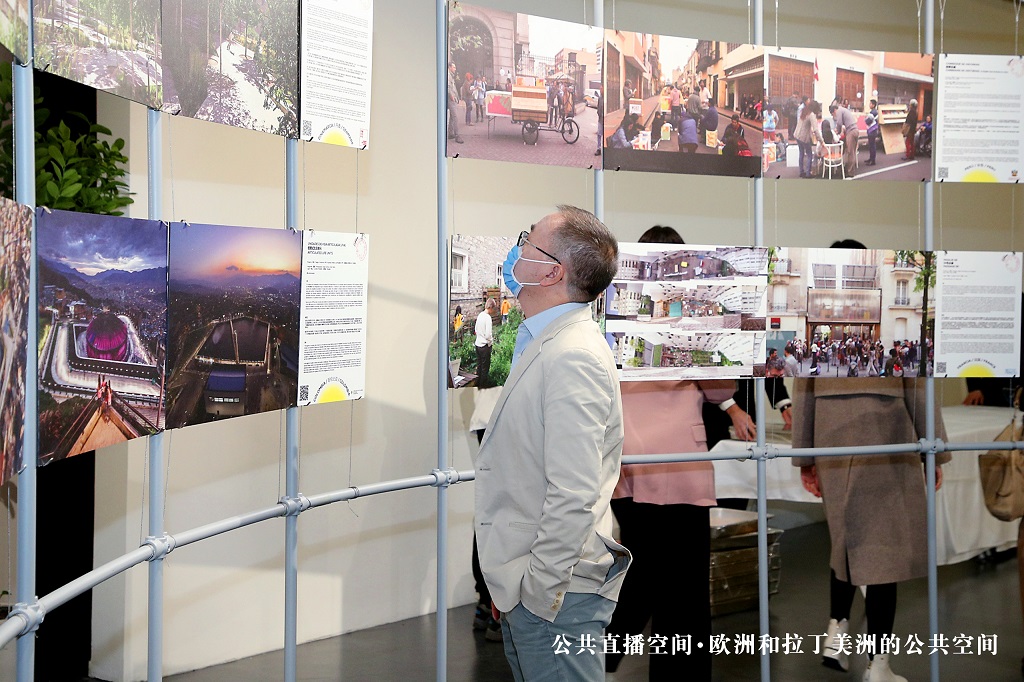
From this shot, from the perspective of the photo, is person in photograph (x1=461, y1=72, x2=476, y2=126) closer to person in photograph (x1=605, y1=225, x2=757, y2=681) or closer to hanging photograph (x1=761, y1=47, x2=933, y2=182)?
person in photograph (x1=605, y1=225, x2=757, y2=681)

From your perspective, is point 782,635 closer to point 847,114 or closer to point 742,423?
point 742,423

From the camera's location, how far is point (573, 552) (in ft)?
6.64

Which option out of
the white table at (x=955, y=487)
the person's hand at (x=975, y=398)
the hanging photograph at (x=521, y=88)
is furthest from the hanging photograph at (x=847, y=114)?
the person's hand at (x=975, y=398)

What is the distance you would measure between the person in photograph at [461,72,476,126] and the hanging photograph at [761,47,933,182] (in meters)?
1.06

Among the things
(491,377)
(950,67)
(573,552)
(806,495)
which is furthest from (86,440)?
(806,495)

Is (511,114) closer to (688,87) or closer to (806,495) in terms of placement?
(688,87)

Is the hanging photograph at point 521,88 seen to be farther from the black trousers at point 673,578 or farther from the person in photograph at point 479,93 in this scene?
the black trousers at point 673,578

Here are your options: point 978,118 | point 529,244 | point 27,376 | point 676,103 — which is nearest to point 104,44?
point 27,376

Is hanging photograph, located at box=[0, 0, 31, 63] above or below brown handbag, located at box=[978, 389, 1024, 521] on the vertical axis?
above

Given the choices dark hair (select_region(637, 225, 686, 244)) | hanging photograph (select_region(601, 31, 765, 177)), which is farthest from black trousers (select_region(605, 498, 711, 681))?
hanging photograph (select_region(601, 31, 765, 177))

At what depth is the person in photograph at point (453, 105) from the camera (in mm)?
2953

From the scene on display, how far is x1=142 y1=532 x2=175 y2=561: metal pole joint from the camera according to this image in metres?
2.20

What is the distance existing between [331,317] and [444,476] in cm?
62

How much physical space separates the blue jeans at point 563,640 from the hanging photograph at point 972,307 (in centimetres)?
201
